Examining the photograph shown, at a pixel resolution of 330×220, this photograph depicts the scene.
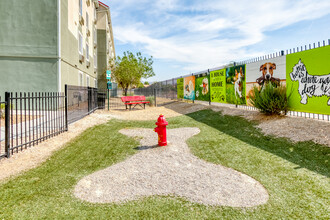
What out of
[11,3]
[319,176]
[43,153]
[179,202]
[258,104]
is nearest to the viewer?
[179,202]

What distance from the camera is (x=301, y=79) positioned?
6.93 meters

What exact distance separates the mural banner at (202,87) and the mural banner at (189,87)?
543mm

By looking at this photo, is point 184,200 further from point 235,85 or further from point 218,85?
point 218,85

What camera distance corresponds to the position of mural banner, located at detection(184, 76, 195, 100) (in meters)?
15.7

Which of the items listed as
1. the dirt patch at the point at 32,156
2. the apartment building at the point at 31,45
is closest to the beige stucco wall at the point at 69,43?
the apartment building at the point at 31,45

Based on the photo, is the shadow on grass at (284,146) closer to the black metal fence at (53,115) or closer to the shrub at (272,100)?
the shrub at (272,100)

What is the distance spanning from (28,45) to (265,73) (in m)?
13.3

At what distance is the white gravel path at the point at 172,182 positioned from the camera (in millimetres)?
3090

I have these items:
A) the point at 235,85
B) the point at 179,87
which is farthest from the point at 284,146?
the point at 179,87

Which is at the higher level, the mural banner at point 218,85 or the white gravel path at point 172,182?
the mural banner at point 218,85

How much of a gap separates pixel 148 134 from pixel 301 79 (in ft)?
18.3

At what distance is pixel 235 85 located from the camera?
35.1 feet

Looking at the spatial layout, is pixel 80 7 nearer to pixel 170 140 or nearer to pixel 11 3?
pixel 11 3

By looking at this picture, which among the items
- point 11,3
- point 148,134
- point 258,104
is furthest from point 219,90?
point 11,3
